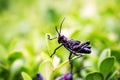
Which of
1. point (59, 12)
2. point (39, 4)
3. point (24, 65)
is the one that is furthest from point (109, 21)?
point (39, 4)

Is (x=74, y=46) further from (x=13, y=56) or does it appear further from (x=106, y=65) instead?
(x=13, y=56)

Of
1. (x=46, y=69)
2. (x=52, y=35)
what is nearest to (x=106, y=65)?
(x=46, y=69)

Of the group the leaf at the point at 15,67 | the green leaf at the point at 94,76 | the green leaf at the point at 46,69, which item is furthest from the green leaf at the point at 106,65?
the leaf at the point at 15,67

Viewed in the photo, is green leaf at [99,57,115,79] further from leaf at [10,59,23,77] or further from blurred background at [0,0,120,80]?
leaf at [10,59,23,77]

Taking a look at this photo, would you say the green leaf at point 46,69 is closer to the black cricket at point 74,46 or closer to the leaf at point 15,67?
the black cricket at point 74,46

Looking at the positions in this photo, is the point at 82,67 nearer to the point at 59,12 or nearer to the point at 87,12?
the point at 87,12

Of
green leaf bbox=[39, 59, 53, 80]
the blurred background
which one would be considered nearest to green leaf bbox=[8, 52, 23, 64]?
the blurred background

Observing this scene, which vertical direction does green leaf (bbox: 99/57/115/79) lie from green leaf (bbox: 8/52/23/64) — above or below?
below
